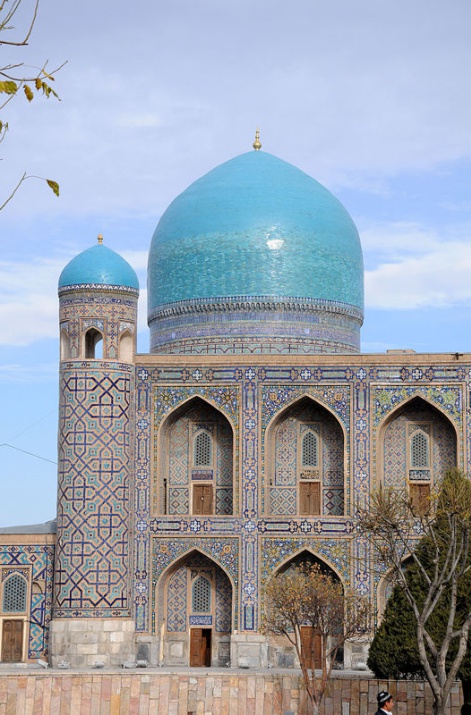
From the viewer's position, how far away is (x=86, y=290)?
23.1 m

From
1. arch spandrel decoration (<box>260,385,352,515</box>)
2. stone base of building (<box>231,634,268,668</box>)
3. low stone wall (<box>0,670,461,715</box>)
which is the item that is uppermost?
arch spandrel decoration (<box>260,385,352,515</box>)

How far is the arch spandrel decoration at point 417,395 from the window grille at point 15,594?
643 centimetres

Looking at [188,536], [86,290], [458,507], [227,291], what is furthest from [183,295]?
[458,507]

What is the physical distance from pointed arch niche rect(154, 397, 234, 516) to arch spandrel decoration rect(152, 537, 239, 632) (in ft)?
2.39

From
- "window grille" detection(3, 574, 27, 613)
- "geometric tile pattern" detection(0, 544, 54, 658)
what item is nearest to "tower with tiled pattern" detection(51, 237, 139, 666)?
"geometric tile pattern" detection(0, 544, 54, 658)

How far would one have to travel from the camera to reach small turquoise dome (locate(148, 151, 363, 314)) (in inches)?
1003

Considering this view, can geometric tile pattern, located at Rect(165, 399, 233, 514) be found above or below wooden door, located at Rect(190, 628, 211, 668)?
above

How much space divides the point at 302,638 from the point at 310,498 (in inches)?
93.1

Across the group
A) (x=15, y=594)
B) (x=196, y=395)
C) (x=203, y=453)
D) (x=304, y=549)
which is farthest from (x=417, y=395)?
(x=15, y=594)

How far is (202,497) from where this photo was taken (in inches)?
928

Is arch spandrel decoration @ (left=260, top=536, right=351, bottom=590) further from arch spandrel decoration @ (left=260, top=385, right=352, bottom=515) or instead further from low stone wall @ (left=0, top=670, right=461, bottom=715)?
low stone wall @ (left=0, top=670, right=461, bottom=715)

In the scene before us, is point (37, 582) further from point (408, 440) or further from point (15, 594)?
point (408, 440)

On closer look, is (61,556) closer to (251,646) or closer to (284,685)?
(251,646)

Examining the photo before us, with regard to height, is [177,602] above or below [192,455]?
below
